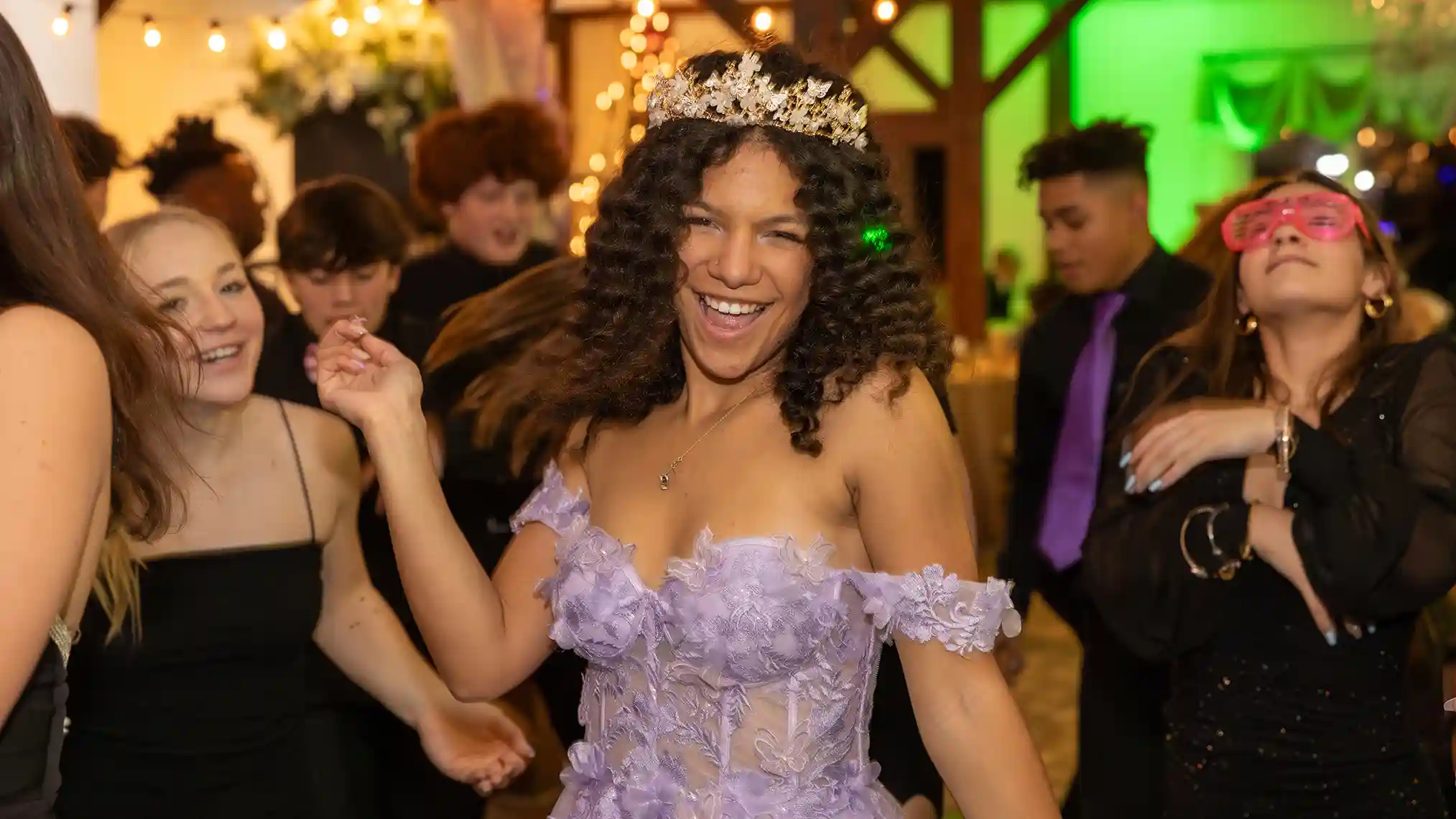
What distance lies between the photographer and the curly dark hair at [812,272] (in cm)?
192

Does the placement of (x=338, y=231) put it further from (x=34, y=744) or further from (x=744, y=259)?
(x=34, y=744)

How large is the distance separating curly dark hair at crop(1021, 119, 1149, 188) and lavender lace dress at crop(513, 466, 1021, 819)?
7.57ft

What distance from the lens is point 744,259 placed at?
6.16ft

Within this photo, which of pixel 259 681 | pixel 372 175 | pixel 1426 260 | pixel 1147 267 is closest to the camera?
pixel 259 681

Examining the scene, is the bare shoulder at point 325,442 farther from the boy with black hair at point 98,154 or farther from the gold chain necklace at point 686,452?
the boy with black hair at point 98,154

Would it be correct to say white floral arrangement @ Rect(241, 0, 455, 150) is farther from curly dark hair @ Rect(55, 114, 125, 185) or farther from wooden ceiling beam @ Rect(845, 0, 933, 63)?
curly dark hair @ Rect(55, 114, 125, 185)

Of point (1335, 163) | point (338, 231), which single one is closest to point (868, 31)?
point (338, 231)

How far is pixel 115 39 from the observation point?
787cm

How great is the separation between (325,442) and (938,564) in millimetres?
1223

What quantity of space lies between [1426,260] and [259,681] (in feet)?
15.9

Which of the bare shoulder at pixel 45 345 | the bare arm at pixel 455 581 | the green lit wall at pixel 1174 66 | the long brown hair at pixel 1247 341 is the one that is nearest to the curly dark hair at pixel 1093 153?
the long brown hair at pixel 1247 341

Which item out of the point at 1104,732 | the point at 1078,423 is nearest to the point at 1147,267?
the point at 1078,423

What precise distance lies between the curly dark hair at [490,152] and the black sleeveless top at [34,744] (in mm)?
2731

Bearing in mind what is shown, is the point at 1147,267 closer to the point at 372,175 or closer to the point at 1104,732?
the point at 1104,732
